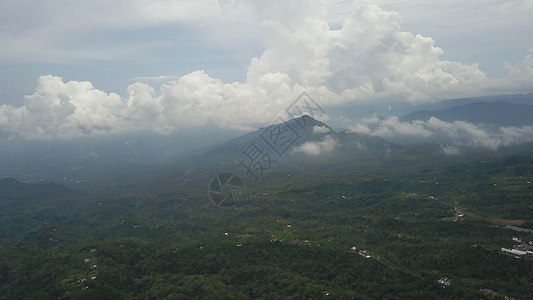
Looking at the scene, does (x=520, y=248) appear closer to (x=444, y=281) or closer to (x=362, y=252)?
(x=444, y=281)

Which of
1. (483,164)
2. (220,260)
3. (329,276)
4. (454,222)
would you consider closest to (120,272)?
(220,260)

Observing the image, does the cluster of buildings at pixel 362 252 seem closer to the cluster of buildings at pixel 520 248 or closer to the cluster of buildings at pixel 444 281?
the cluster of buildings at pixel 444 281

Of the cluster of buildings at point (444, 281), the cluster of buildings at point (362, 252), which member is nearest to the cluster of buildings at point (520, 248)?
the cluster of buildings at point (444, 281)

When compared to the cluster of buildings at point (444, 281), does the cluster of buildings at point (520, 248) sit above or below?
below

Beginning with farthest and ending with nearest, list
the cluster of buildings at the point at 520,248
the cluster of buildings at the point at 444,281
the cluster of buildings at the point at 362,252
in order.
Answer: the cluster of buildings at the point at 362,252 → the cluster of buildings at the point at 520,248 → the cluster of buildings at the point at 444,281

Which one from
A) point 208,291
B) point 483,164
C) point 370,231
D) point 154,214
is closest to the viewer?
point 208,291

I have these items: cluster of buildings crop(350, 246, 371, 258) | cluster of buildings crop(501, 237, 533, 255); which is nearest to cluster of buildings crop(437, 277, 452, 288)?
cluster of buildings crop(350, 246, 371, 258)

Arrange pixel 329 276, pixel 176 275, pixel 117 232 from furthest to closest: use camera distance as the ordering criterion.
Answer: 1. pixel 117 232
2. pixel 176 275
3. pixel 329 276

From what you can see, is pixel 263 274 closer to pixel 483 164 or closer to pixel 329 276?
pixel 329 276

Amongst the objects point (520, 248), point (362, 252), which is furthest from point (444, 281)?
point (520, 248)

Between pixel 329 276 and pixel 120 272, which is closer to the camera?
pixel 329 276
